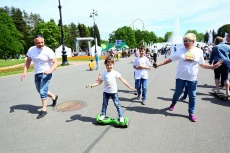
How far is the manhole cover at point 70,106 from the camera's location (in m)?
5.85

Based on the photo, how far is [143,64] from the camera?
6.27m

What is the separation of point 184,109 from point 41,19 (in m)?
114

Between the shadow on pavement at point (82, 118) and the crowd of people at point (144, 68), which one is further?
the shadow on pavement at point (82, 118)

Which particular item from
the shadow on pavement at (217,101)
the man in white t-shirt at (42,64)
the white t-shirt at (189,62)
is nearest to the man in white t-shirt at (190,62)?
the white t-shirt at (189,62)

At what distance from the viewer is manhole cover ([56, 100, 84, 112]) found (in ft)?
19.2

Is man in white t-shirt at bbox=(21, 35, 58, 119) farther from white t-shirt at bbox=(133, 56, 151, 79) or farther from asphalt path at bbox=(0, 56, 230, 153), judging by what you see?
white t-shirt at bbox=(133, 56, 151, 79)

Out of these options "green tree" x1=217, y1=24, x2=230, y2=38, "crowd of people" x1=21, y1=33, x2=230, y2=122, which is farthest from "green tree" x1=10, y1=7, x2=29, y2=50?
"green tree" x1=217, y1=24, x2=230, y2=38

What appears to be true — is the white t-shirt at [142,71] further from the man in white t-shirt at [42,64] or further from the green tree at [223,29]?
the green tree at [223,29]

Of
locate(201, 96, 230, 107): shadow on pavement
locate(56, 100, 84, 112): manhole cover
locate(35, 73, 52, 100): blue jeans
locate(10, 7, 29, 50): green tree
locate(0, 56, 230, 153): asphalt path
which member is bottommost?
locate(0, 56, 230, 153): asphalt path

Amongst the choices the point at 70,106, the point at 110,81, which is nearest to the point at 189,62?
the point at 110,81

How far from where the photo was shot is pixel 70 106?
612 cm

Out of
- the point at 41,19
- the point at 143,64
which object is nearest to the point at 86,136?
the point at 143,64

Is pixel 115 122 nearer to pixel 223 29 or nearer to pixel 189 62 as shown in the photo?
pixel 189 62

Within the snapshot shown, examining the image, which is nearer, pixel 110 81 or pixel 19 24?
pixel 110 81
